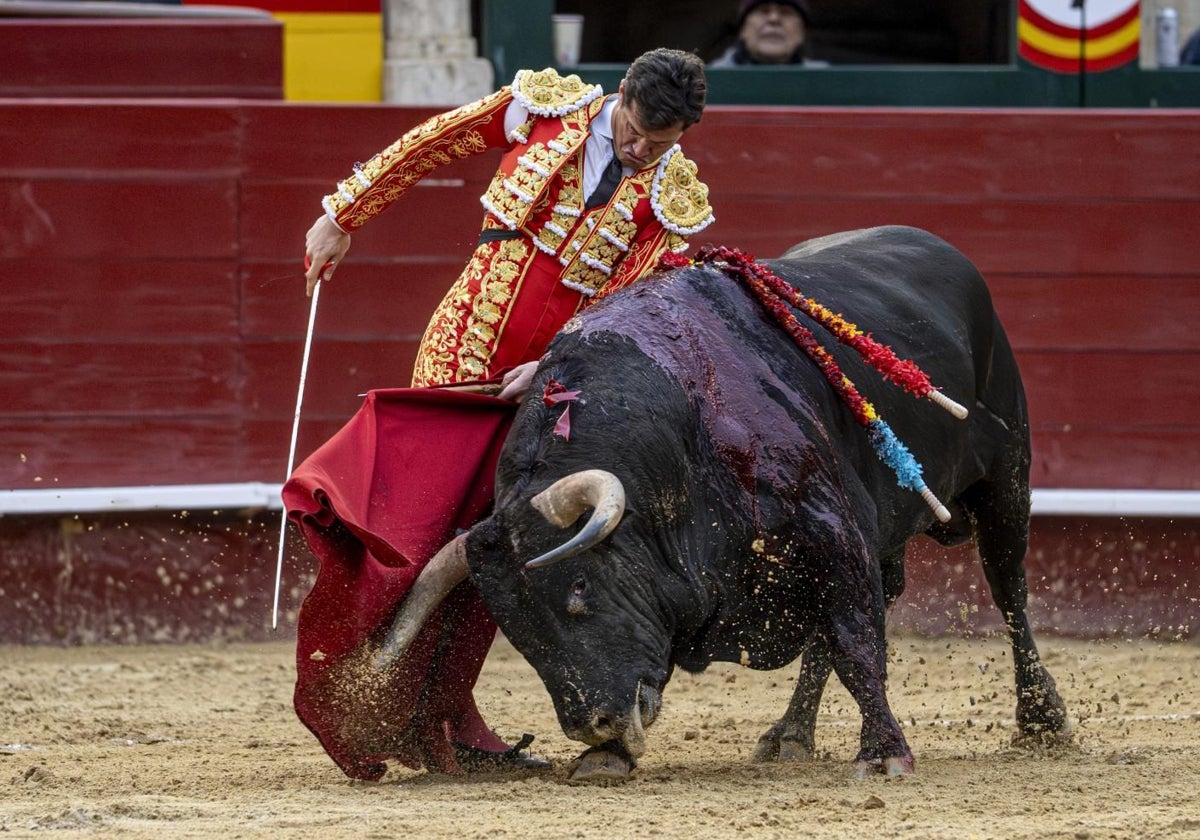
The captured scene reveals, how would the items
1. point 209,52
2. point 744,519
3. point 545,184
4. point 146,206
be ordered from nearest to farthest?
point 744,519 → point 545,184 → point 146,206 → point 209,52

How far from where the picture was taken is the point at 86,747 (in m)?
4.48

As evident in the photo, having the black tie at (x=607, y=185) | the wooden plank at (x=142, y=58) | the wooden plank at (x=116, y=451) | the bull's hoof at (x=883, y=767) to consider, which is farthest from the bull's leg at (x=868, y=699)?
the wooden plank at (x=142, y=58)

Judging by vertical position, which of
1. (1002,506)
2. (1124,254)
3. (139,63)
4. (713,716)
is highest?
(139,63)

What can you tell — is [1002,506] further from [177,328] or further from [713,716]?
[177,328]

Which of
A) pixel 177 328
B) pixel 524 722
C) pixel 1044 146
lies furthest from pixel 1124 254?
pixel 177 328

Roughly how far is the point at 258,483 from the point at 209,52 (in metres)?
1.39

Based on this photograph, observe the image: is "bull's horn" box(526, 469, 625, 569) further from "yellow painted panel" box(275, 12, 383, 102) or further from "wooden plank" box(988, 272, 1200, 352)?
"yellow painted panel" box(275, 12, 383, 102)

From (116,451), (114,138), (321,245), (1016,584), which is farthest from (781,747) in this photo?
(114,138)

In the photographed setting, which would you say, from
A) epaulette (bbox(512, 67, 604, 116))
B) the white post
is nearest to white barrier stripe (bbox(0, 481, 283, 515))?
the white post

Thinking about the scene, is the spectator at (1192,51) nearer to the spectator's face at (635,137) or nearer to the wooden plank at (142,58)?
the wooden plank at (142,58)

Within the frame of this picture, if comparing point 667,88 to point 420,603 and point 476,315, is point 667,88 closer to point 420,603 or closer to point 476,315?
point 476,315

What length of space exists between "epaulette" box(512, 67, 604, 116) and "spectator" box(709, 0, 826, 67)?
2641mm

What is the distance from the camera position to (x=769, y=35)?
21.9 feet

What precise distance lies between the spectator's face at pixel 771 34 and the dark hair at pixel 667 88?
9.59 ft
